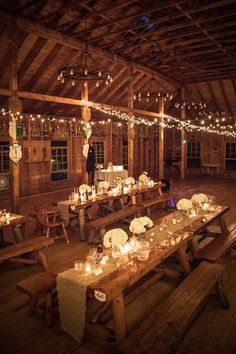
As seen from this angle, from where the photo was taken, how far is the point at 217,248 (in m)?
4.51

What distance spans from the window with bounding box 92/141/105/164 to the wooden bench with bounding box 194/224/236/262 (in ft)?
34.1

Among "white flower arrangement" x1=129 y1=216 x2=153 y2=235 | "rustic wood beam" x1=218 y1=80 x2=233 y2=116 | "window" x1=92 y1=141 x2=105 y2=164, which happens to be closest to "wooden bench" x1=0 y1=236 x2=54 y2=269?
"white flower arrangement" x1=129 y1=216 x2=153 y2=235

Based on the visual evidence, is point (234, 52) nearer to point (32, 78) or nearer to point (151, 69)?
point (151, 69)

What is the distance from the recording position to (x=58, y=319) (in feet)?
11.6

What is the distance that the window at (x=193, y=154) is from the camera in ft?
61.2

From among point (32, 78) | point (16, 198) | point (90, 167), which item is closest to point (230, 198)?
point (90, 167)

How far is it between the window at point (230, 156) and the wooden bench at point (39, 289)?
16.0m

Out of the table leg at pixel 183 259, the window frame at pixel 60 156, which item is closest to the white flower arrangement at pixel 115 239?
the table leg at pixel 183 259

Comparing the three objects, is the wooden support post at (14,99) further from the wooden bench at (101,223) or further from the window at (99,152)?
the window at (99,152)

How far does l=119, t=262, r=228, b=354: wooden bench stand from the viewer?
8.32ft

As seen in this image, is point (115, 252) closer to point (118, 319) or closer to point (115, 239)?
point (115, 239)

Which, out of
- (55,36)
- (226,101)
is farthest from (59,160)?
(226,101)

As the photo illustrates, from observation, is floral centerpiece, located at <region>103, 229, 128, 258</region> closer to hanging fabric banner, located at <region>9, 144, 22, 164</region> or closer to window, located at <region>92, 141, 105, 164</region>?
hanging fabric banner, located at <region>9, 144, 22, 164</region>

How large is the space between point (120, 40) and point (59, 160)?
622cm
